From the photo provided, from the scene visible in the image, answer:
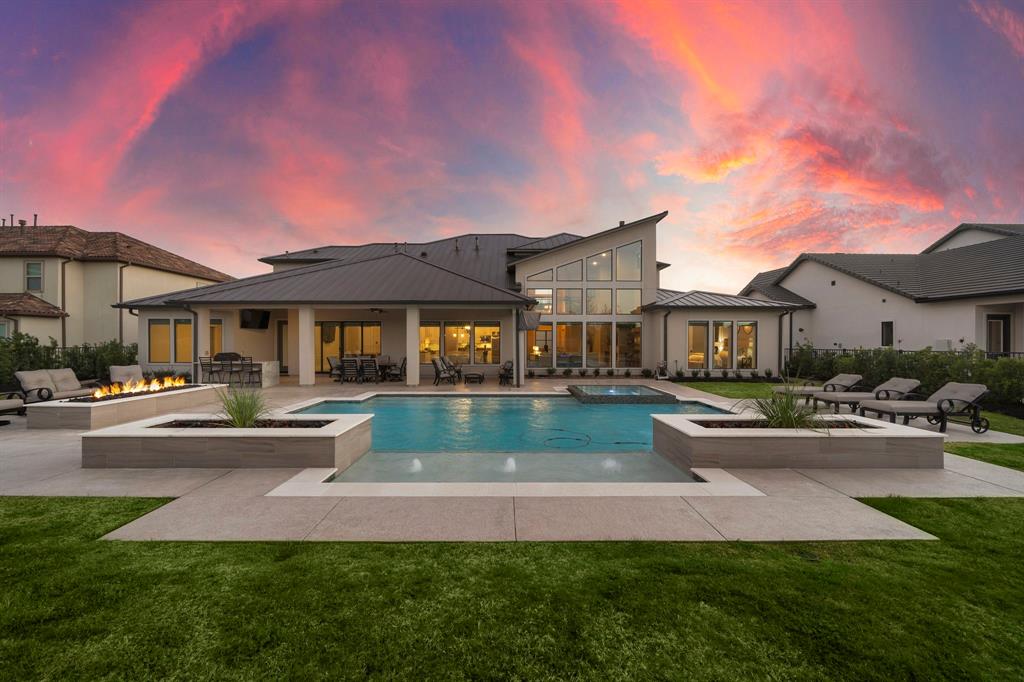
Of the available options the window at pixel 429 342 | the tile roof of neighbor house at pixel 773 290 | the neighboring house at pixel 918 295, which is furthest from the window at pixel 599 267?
the tile roof of neighbor house at pixel 773 290

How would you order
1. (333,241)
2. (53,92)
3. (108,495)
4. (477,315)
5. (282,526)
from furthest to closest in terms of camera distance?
(333,241), (477,315), (53,92), (108,495), (282,526)

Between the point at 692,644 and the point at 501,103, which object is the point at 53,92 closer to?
the point at 501,103

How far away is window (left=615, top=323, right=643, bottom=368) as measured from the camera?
1903 cm

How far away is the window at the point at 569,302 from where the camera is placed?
1908cm

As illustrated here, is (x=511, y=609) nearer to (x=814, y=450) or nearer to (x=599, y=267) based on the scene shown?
(x=814, y=450)

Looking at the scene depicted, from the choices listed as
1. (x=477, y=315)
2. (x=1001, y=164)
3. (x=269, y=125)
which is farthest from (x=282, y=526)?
(x=1001, y=164)

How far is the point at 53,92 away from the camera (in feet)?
51.3

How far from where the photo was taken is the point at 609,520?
3793 mm

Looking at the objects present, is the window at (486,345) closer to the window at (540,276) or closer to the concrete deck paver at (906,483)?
the window at (540,276)

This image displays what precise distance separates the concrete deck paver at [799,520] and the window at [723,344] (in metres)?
14.9

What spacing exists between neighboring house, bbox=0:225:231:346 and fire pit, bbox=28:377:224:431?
1495 centimetres

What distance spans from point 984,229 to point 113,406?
36.2m

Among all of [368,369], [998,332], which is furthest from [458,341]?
[998,332]

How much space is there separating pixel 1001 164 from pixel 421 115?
2689 centimetres
